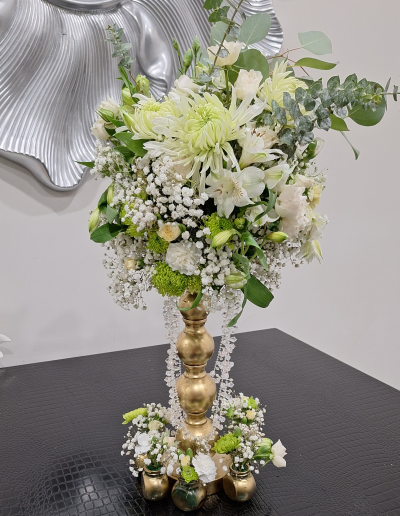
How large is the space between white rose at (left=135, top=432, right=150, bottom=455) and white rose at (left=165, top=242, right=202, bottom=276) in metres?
0.29

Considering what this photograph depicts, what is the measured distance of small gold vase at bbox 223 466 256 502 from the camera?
736mm

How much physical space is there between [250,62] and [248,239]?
0.25 m

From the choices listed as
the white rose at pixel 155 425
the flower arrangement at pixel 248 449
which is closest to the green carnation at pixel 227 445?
the flower arrangement at pixel 248 449

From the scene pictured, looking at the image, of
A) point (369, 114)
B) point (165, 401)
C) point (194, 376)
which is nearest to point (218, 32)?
point (369, 114)

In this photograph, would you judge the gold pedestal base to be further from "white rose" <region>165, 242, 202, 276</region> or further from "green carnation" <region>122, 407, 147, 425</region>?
"white rose" <region>165, 242, 202, 276</region>

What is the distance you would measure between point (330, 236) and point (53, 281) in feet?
3.39

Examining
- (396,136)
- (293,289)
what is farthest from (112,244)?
(396,136)

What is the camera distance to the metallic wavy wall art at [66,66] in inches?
46.3

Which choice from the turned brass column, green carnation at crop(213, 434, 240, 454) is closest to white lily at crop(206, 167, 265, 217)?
the turned brass column

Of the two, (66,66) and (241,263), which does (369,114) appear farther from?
(66,66)

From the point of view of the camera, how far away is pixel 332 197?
178 centimetres

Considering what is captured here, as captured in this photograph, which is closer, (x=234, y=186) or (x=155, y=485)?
(x=234, y=186)

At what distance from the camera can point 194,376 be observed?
78cm

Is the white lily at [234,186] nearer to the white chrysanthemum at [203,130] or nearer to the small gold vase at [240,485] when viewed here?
the white chrysanthemum at [203,130]
